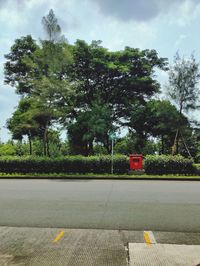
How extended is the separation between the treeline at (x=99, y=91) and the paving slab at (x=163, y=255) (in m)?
23.8

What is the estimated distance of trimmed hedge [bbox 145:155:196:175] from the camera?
24.2 m

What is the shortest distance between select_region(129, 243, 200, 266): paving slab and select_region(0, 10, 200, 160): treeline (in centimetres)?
2382

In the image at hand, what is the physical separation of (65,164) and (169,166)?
7.68 m

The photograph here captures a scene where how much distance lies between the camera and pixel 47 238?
623 centimetres

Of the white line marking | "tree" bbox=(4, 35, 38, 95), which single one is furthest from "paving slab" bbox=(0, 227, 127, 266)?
"tree" bbox=(4, 35, 38, 95)

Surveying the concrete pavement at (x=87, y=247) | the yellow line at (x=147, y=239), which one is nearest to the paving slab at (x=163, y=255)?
the concrete pavement at (x=87, y=247)

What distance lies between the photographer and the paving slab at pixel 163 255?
4.78m

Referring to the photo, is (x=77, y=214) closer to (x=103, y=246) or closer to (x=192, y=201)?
(x=103, y=246)

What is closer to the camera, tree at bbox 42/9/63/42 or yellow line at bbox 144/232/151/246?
yellow line at bbox 144/232/151/246

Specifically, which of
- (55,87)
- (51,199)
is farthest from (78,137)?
(51,199)

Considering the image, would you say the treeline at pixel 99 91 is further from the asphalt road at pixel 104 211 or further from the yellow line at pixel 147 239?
the yellow line at pixel 147 239

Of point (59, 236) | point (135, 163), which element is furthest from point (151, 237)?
point (135, 163)

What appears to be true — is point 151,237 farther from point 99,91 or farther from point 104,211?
point 99,91

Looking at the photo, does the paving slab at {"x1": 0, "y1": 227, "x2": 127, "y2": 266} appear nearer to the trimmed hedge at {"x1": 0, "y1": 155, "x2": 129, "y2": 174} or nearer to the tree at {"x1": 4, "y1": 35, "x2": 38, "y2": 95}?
the trimmed hedge at {"x1": 0, "y1": 155, "x2": 129, "y2": 174}
